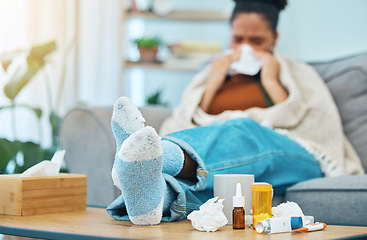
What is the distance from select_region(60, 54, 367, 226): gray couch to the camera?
1161 millimetres

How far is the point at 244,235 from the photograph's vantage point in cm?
80

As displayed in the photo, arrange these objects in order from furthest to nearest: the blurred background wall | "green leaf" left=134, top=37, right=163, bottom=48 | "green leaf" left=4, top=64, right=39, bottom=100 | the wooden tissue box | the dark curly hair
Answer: "green leaf" left=134, top=37, right=163, bottom=48 < the blurred background wall < the dark curly hair < "green leaf" left=4, top=64, right=39, bottom=100 < the wooden tissue box

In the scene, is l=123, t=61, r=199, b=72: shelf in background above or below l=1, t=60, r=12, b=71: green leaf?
below

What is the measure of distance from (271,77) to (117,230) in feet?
3.54

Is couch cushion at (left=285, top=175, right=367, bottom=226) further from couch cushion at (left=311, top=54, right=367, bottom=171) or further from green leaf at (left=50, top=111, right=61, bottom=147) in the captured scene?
green leaf at (left=50, top=111, right=61, bottom=147)

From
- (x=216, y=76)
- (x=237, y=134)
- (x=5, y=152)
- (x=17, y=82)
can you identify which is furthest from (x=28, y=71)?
(x=237, y=134)

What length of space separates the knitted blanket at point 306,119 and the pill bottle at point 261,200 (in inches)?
24.6

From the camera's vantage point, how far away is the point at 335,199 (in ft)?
3.85

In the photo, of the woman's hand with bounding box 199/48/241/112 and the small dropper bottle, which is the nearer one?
the small dropper bottle

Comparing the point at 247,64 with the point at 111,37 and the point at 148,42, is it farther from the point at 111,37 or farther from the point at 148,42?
the point at 111,37

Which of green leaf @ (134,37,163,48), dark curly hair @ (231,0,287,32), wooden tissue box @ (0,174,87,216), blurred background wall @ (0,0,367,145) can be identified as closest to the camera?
wooden tissue box @ (0,174,87,216)

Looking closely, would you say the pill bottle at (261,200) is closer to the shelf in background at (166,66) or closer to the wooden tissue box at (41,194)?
the wooden tissue box at (41,194)

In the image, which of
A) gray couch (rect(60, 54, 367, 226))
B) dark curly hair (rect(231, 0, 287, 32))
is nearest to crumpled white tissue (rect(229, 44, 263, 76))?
dark curly hair (rect(231, 0, 287, 32))

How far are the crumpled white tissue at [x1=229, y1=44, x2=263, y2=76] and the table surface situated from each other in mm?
921
